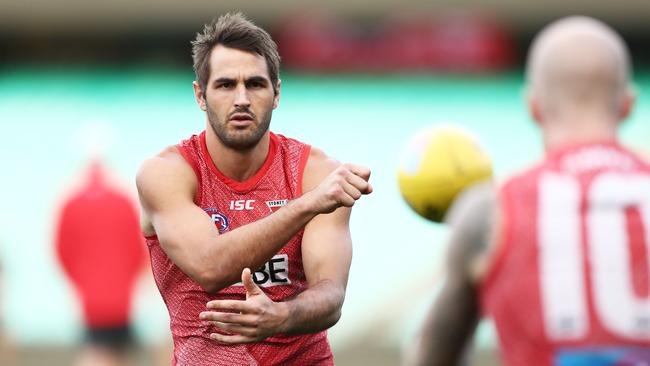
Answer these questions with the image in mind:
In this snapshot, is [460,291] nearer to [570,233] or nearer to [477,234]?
[477,234]

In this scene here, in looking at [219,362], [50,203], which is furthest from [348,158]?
[219,362]

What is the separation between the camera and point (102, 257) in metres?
13.0

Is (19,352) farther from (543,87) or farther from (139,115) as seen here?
(543,87)

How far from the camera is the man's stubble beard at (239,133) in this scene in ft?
22.8

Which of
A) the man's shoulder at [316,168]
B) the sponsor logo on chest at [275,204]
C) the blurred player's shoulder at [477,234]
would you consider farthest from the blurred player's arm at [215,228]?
the blurred player's shoulder at [477,234]

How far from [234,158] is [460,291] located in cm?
273

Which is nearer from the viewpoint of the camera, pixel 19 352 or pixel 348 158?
pixel 19 352

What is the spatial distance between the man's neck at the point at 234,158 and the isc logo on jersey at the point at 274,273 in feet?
1.61

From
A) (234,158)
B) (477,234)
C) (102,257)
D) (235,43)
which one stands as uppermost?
(235,43)

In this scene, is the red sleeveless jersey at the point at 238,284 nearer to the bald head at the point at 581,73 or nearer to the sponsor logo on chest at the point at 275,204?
the sponsor logo on chest at the point at 275,204

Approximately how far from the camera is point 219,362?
686 cm

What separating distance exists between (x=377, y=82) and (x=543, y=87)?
1725cm

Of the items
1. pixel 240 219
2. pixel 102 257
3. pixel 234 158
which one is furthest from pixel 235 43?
pixel 102 257

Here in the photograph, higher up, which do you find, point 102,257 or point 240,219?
point 240,219
